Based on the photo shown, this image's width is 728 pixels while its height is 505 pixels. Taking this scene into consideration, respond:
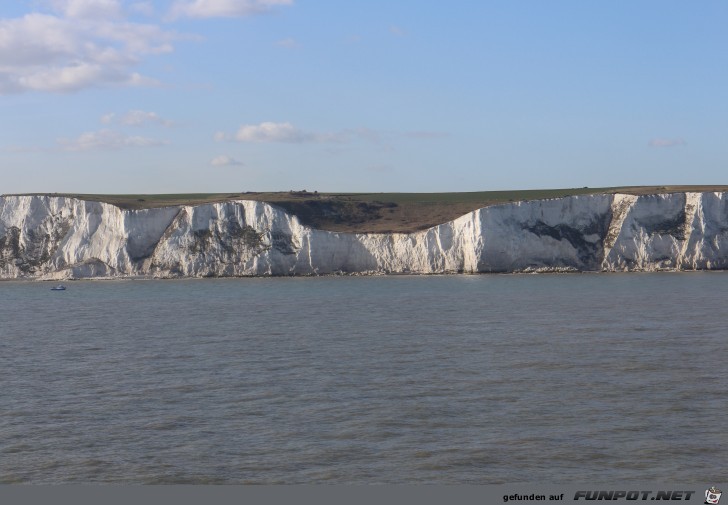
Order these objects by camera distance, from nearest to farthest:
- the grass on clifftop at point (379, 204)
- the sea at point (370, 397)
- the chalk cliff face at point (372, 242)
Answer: the sea at point (370, 397) < the chalk cliff face at point (372, 242) < the grass on clifftop at point (379, 204)

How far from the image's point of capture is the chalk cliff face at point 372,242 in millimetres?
83500

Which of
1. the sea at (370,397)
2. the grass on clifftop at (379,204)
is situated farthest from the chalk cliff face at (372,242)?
the sea at (370,397)

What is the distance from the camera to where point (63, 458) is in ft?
58.0

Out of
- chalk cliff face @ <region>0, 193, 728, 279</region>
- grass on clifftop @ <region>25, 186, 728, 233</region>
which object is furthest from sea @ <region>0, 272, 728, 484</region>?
grass on clifftop @ <region>25, 186, 728, 233</region>

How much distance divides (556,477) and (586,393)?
7312 millimetres

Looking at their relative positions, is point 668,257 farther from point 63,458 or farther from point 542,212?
point 63,458

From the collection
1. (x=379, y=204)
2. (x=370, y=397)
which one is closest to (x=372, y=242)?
(x=379, y=204)

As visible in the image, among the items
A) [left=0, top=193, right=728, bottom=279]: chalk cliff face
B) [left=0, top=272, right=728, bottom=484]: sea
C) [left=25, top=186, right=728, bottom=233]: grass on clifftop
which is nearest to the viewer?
[left=0, top=272, right=728, bottom=484]: sea

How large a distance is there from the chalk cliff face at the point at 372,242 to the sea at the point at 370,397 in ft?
125

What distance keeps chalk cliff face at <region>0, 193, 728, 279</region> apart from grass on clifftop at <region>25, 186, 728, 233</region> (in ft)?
9.58

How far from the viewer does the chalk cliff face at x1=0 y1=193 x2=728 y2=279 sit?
274 feet

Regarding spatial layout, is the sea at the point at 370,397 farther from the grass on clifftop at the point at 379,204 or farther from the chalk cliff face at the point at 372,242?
the grass on clifftop at the point at 379,204

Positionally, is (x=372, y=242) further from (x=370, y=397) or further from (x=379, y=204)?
(x=370, y=397)

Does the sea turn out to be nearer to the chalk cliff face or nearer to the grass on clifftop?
the chalk cliff face
